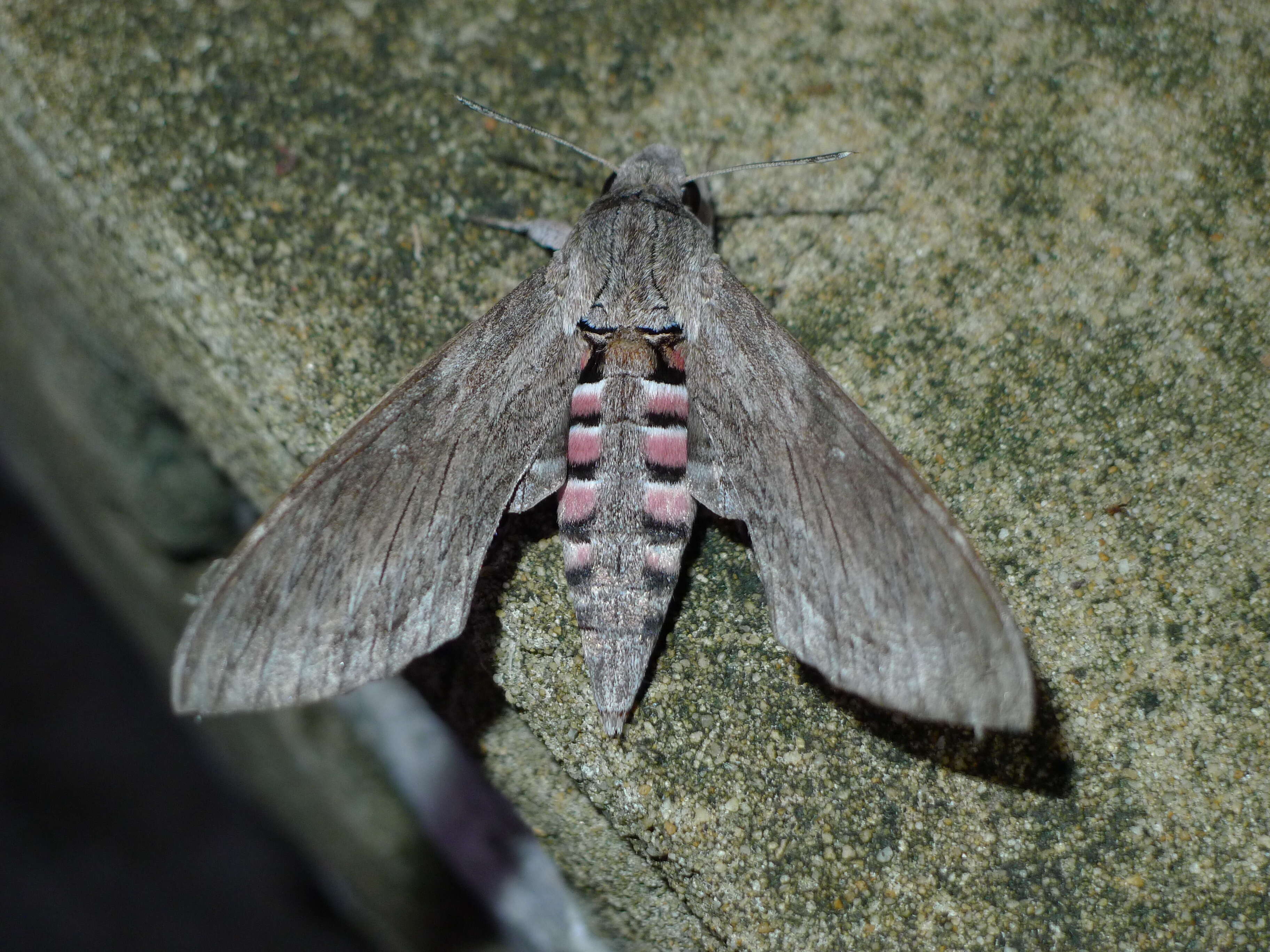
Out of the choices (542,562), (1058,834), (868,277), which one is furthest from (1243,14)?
(542,562)

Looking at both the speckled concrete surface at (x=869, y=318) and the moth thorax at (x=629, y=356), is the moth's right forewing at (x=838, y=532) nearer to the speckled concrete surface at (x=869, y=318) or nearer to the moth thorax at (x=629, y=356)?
the moth thorax at (x=629, y=356)

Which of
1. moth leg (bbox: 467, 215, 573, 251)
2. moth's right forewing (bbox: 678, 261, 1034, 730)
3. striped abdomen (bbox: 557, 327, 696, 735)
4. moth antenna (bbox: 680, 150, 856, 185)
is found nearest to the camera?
moth's right forewing (bbox: 678, 261, 1034, 730)

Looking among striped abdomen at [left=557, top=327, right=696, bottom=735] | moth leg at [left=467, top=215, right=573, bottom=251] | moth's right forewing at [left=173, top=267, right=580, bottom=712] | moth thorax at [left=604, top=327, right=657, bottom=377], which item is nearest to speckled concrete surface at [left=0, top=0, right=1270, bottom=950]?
moth leg at [left=467, top=215, right=573, bottom=251]

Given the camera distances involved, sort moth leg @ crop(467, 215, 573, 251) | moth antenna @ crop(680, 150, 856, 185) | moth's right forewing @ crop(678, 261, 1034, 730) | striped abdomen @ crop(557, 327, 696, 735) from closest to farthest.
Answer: moth's right forewing @ crop(678, 261, 1034, 730) < striped abdomen @ crop(557, 327, 696, 735) < moth antenna @ crop(680, 150, 856, 185) < moth leg @ crop(467, 215, 573, 251)

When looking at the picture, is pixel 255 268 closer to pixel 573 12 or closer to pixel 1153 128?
pixel 573 12

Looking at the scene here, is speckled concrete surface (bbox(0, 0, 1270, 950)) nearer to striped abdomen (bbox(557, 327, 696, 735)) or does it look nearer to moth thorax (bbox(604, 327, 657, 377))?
striped abdomen (bbox(557, 327, 696, 735))

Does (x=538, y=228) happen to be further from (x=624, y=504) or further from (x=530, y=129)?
(x=624, y=504)

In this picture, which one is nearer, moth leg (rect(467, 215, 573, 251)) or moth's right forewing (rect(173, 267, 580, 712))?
moth's right forewing (rect(173, 267, 580, 712))
